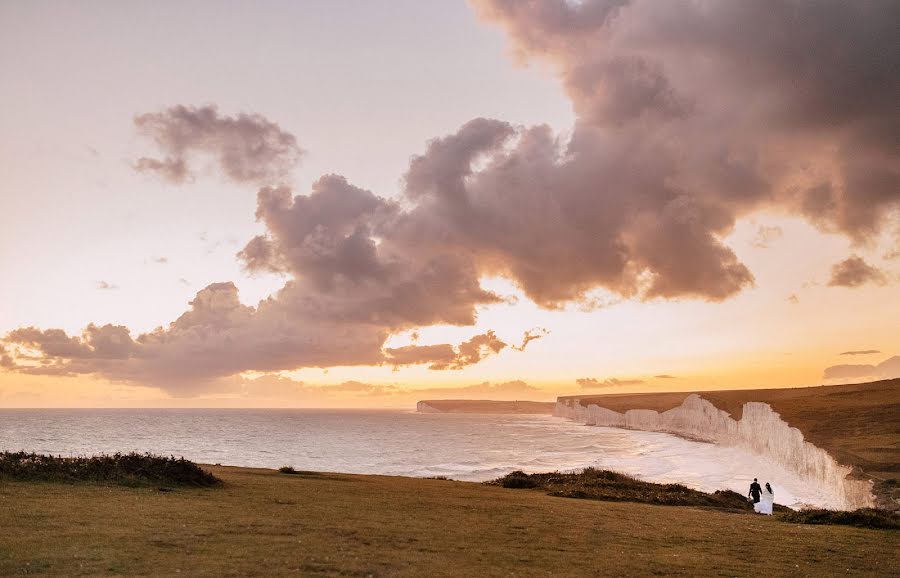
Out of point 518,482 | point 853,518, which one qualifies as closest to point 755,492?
point 853,518

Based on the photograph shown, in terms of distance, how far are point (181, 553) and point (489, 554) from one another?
9.40 meters

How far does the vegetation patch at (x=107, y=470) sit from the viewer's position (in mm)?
28922

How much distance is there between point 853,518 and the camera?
98.8ft

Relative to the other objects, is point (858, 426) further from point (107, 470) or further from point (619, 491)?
point (107, 470)

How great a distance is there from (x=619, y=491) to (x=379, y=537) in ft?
82.7

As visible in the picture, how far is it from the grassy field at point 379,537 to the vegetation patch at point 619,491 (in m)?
6.12

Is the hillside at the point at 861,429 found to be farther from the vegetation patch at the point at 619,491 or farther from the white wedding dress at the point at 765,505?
the vegetation patch at the point at 619,491

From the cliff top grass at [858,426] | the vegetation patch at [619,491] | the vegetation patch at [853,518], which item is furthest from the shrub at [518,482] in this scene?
the cliff top grass at [858,426]

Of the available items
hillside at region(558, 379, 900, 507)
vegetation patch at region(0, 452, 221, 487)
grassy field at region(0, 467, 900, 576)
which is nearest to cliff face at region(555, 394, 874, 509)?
hillside at region(558, 379, 900, 507)

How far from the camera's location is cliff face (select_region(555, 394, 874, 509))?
4648cm

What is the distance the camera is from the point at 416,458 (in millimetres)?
90188

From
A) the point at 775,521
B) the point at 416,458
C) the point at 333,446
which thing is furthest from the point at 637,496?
the point at 333,446

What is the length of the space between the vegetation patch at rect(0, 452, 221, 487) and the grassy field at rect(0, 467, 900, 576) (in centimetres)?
132

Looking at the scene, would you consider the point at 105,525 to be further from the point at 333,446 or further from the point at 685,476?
the point at 333,446
